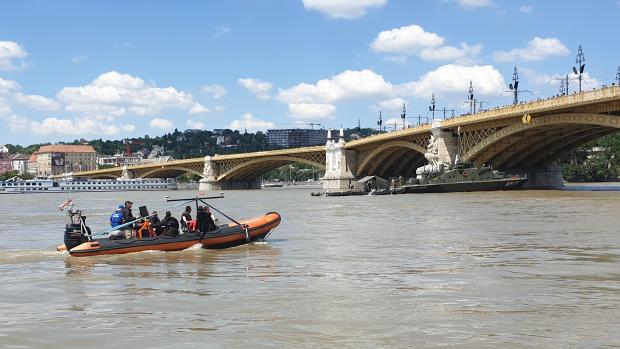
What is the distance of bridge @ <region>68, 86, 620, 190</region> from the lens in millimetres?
60688

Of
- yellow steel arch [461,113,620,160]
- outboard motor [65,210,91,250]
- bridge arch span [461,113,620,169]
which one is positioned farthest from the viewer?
bridge arch span [461,113,620,169]

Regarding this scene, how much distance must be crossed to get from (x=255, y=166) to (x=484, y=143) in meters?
67.6

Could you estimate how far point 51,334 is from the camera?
42.1 ft

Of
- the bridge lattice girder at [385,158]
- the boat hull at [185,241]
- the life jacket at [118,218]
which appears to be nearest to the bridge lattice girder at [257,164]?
the bridge lattice girder at [385,158]

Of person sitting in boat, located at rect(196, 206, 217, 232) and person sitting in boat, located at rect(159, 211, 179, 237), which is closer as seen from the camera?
person sitting in boat, located at rect(159, 211, 179, 237)

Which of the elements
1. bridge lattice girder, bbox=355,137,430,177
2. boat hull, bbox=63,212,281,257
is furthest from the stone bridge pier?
boat hull, bbox=63,212,281,257

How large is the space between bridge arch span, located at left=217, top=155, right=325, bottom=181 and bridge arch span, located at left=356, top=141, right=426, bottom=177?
10.8m

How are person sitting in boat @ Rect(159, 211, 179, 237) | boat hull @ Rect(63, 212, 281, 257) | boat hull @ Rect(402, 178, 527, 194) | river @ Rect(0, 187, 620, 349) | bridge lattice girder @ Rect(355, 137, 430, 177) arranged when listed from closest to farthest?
river @ Rect(0, 187, 620, 349), boat hull @ Rect(63, 212, 281, 257), person sitting in boat @ Rect(159, 211, 179, 237), boat hull @ Rect(402, 178, 527, 194), bridge lattice girder @ Rect(355, 137, 430, 177)

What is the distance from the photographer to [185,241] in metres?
25.8

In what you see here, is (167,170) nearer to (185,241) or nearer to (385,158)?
(385,158)

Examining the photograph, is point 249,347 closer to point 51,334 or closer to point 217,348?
point 217,348

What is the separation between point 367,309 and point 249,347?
351 centimetres

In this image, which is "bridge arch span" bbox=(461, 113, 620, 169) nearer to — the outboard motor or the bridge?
the bridge

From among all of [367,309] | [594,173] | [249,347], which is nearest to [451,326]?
[367,309]
